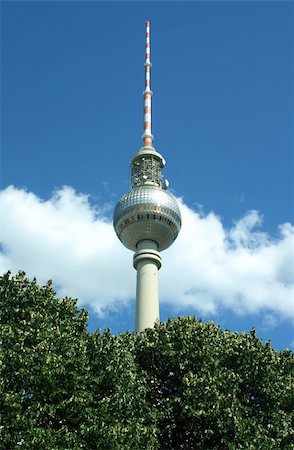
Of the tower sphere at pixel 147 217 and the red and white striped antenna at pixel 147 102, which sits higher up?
the red and white striped antenna at pixel 147 102

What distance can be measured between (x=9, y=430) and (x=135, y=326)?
4342cm

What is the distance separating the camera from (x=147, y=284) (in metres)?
72.8

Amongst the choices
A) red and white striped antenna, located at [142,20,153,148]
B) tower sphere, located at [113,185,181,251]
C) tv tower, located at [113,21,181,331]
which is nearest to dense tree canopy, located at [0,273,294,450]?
tv tower, located at [113,21,181,331]

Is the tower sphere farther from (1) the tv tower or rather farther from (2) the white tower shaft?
(2) the white tower shaft

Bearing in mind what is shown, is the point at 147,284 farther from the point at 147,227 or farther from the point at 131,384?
the point at 131,384

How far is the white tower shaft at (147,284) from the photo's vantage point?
2749 inches

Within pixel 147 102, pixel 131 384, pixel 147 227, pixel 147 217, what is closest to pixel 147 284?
pixel 147 227

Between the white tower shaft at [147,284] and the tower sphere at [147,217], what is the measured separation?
5.49ft

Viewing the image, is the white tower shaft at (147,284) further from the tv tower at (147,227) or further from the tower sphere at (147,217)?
the tower sphere at (147,217)

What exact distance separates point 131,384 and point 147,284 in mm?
42055

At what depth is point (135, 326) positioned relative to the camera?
230 ft

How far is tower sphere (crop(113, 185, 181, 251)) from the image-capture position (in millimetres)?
74562

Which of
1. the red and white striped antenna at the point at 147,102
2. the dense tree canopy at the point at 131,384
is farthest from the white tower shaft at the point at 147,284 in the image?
the dense tree canopy at the point at 131,384

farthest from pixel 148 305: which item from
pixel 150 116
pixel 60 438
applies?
pixel 60 438
